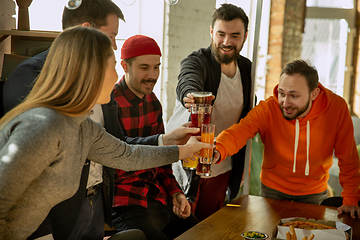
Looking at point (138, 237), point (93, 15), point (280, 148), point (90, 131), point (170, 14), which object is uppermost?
point (170, 14)

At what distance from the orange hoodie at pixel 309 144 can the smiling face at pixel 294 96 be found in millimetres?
51

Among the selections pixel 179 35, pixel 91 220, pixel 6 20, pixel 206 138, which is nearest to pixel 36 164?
pixel 91 220

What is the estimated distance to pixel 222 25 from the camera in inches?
79.5

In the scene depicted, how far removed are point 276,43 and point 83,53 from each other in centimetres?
468

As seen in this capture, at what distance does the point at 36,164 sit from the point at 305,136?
4.88 ft

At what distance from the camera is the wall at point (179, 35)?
113 inches

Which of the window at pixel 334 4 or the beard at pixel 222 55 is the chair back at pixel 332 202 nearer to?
the beard at pixel 222 55

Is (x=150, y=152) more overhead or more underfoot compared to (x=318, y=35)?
more underfoot

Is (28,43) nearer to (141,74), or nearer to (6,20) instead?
(6,20)

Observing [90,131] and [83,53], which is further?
[90,131]

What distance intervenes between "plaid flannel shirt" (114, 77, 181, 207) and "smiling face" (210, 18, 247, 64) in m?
0.49

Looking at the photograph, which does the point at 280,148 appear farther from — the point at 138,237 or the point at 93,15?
the point at 93,15

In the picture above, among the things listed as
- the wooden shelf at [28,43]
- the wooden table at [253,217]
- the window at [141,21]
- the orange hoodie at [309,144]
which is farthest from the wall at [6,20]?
the wooden table at [253,217]

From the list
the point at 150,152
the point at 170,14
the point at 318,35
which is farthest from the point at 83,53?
the point at 318,35
